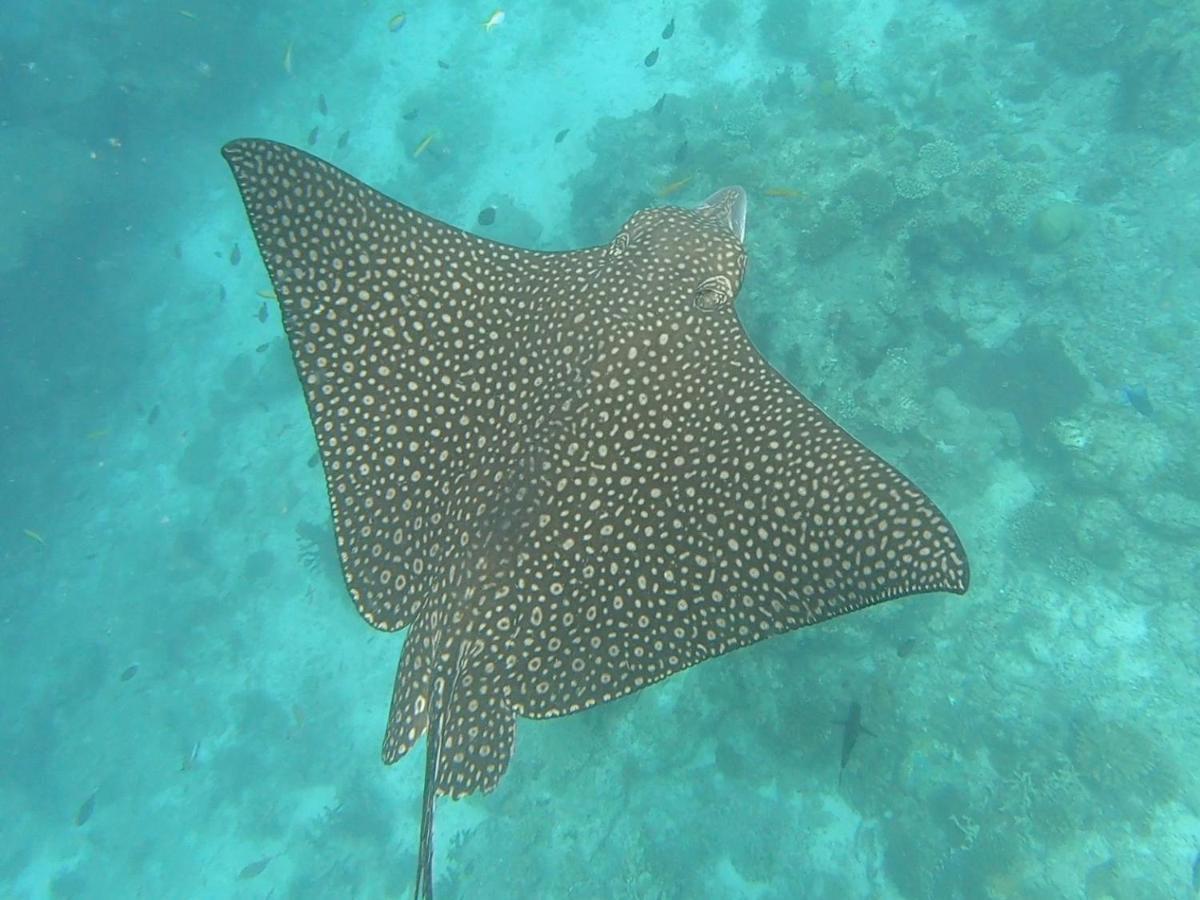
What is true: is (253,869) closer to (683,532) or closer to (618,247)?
(683,532)

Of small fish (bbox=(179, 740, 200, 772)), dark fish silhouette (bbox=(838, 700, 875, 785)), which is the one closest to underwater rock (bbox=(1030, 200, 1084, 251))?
dark fish silhouette (bbox=(838, 700, 875, 785))

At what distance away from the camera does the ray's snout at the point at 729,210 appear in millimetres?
5266

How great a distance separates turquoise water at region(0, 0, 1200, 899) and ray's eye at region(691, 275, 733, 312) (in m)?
6.65

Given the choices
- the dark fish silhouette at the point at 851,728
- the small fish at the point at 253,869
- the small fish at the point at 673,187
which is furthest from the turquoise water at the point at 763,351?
the dark fish silhouette at the point at 851,728

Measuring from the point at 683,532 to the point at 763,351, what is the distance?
26.2ft

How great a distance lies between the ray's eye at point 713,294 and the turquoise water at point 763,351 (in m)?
6.65

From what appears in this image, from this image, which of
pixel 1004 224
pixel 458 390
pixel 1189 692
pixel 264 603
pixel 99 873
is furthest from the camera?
pixel 264 603

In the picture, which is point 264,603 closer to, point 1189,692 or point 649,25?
point 1189,692

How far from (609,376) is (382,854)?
43.1 feet

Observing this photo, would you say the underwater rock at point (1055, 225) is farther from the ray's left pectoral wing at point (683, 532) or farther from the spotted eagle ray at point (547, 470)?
the ray's left pectoral wing at point (683, 532)

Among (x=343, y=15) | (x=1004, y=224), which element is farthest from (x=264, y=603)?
(x=343, y=15)

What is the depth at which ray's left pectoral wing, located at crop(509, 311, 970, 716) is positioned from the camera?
3557 millimetres

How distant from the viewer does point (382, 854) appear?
1316 cm

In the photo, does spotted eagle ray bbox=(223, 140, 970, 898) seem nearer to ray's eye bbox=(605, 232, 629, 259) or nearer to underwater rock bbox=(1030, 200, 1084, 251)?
ray's eye bbox=(605, 232, 629, 259)
